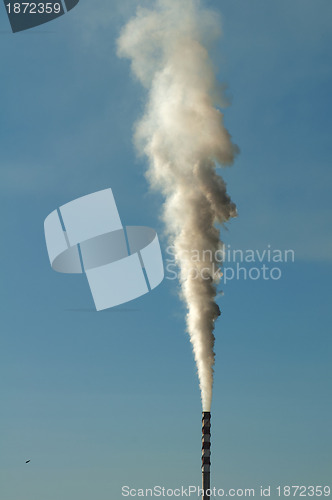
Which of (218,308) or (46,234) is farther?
(218,308)

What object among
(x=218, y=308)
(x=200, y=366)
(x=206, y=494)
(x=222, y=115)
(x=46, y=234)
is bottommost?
(x=206, y=494)

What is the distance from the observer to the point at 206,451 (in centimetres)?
5791

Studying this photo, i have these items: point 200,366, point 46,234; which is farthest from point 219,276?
point 46,234

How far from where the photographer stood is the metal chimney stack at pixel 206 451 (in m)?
57.7

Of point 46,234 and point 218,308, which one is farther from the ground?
point 46,234

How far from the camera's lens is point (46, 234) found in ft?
182

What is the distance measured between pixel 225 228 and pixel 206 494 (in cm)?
2477

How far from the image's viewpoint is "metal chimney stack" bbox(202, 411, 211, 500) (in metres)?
57.7

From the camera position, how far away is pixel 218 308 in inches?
2336

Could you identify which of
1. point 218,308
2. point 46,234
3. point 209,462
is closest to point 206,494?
point 209,462

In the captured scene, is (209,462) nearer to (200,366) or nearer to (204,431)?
(204,431)

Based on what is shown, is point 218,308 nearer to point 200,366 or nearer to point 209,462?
point 200,366

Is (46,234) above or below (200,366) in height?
above

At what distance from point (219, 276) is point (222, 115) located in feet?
49.7
